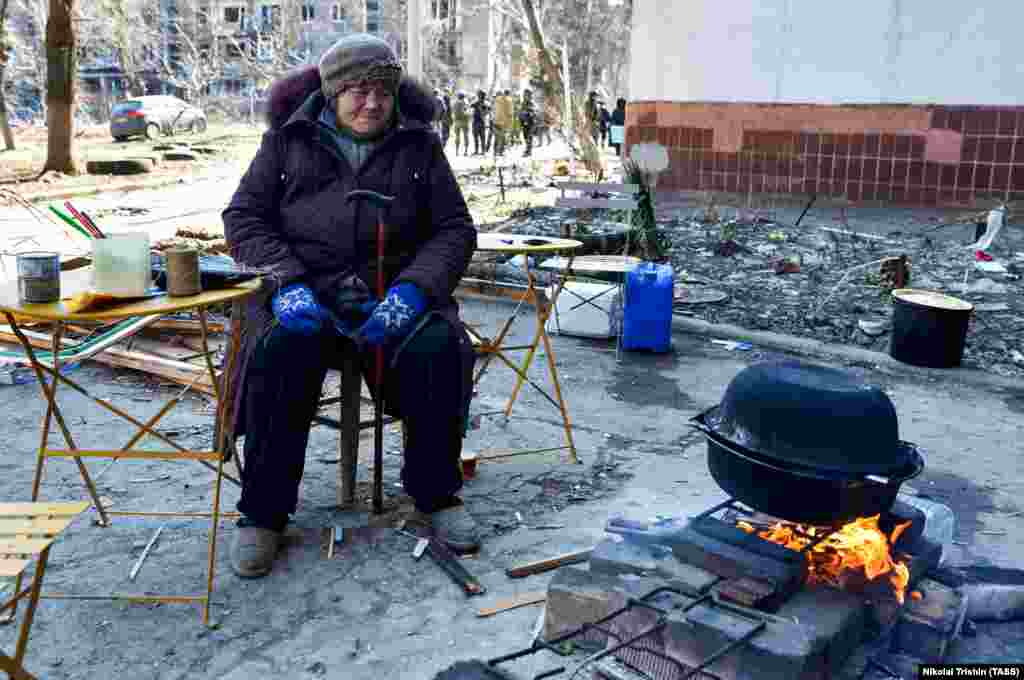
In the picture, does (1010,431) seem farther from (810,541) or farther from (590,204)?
(590,204)

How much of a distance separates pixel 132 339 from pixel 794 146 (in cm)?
722

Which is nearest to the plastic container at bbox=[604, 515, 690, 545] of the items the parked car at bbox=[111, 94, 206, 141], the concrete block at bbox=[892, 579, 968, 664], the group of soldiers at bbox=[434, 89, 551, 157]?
the concrete block at bbox=[892, 579, 968, 664]

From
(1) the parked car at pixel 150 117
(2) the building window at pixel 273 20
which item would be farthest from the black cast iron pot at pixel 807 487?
(2) the building window at pixel 273 20

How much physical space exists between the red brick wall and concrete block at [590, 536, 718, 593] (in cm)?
782

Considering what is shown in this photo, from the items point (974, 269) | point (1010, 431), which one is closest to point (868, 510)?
point (1010, 431)

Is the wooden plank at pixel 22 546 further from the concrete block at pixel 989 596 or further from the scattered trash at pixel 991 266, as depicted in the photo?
the scattered trash at pixel 991 266

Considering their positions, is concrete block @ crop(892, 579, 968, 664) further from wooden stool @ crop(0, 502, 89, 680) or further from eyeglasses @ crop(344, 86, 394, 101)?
eyeglasses @ crop(344, 86, 394, 101)

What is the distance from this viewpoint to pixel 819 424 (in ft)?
8.07

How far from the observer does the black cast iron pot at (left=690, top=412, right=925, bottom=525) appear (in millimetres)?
2438

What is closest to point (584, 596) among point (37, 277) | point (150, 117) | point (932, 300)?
point (37, 277)

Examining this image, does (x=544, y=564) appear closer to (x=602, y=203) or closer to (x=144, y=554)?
(x=144, y=554)

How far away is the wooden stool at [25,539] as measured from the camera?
2039mm

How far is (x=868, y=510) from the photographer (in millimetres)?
2537

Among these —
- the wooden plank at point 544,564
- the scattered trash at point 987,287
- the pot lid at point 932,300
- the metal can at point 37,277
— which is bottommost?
the wooden plank at point 544,564
